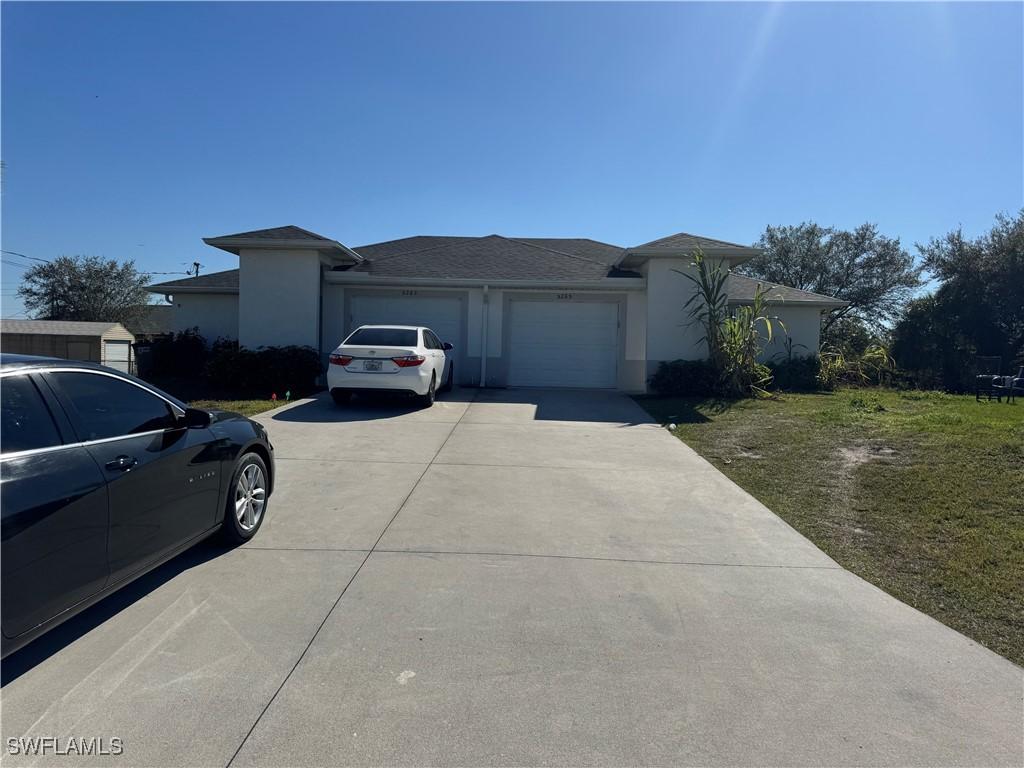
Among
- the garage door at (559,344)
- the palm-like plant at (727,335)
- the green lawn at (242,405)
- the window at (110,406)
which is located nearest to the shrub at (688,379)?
the palm-like plant at (727,335)

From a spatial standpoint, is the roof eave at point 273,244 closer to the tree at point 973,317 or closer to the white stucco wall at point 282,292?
the white stucco wall at point 282,292

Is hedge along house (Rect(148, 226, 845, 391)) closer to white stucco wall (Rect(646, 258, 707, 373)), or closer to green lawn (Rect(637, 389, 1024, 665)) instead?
white stucco wall (Rect(646, 258, 707, 373))

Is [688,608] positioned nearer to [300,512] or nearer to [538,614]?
[538,614]

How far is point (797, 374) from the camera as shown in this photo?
1602cm

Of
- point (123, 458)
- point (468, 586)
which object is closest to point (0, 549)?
point (123, 458)

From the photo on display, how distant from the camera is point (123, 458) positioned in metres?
3.51

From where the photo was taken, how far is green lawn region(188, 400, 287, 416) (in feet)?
38.0

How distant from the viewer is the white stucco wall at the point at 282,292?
1511 centimetres

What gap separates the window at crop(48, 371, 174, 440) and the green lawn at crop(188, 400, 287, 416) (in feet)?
24.5

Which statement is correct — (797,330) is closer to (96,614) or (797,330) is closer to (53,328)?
(96,614)

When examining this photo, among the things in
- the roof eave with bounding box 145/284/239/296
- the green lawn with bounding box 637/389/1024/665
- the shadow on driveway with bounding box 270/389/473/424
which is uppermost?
the roof eave with bounding box 145/284/239/296

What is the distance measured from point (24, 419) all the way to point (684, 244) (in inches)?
540

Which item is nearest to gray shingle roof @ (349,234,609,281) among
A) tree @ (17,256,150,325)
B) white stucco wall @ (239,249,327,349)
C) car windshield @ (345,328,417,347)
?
white stucco wall @ (239,249,327,349)

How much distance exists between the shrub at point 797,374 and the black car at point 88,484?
46.9 feet
